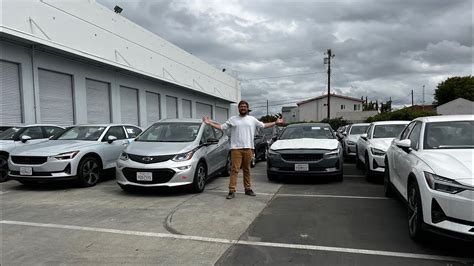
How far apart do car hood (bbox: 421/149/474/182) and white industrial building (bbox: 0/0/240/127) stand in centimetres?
1263

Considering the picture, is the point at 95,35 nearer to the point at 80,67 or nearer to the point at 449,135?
the point at 80,67

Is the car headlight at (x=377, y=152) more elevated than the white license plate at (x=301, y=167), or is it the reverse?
the car headlight at (x=377, y=152)

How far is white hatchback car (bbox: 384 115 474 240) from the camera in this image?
3.69 meters

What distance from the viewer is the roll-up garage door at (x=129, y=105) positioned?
19.9 m

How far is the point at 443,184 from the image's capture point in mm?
3871

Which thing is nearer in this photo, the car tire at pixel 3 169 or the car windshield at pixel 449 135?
the car windshield at pixel 449 135

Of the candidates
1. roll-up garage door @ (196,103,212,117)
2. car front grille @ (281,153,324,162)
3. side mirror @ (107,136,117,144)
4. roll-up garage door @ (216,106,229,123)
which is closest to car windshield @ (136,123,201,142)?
side mirror @ (107,136,117,144)

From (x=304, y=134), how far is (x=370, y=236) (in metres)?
5.36

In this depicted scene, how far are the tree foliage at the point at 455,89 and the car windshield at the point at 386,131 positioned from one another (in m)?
60.4

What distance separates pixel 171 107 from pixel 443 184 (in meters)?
23.2

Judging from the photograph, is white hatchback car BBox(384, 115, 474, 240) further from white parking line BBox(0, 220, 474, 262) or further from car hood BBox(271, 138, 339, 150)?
car hood BBox(271, 138, 339, 150)

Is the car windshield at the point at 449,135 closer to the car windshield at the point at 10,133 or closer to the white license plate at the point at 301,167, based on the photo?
the white license plate at the point at 301,167

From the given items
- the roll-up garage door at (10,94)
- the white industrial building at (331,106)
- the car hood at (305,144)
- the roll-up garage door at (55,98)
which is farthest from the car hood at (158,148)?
the white industrial building at (331,106)

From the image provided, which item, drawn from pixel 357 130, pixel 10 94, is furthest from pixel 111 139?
pixel 357 130
